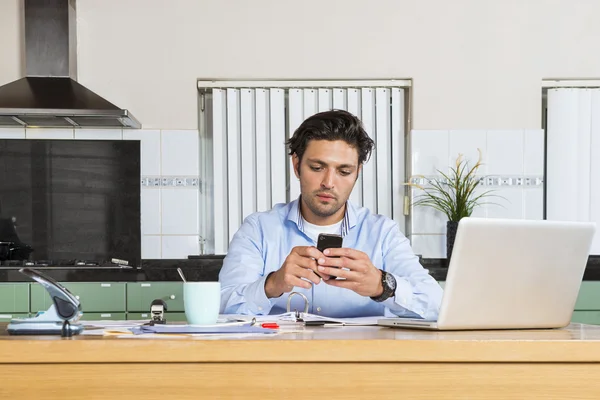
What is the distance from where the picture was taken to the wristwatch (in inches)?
85.2

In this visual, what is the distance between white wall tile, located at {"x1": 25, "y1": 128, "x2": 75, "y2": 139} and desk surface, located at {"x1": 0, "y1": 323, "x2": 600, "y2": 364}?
3.56 m

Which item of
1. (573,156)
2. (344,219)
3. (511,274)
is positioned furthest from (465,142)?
(511,274)

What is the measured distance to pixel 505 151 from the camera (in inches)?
192

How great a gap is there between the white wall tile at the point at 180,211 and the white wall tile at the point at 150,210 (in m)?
0.03

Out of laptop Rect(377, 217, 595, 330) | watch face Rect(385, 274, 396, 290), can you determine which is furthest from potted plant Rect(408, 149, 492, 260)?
laptop Rect(377, 217, 595, 330)

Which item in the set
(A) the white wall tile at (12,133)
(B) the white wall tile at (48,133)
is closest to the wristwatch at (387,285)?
(B) the white wall tile at (48,133)

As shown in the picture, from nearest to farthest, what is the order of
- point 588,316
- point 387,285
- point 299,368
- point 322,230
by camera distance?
1. point 299,368
2. point 387,285
3. point 322,230
4. point 588,316

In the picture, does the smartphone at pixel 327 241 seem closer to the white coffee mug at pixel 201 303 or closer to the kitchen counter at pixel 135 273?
the white coffee mug at pixel 201 303

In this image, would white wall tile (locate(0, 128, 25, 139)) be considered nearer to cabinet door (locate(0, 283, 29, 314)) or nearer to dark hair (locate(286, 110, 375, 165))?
cabinet door (locate(0, 283, 29, 314))

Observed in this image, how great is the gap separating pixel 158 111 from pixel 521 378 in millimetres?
3689

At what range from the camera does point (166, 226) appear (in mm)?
4867

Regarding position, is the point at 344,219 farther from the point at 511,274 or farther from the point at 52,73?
the point at 52,73

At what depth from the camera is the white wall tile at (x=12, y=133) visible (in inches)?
193

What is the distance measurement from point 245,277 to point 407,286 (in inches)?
21.4
